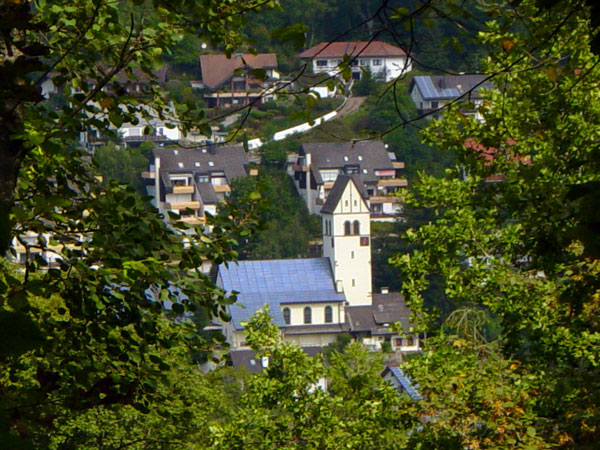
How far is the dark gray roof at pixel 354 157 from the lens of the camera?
3179 inches

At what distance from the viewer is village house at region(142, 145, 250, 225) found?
254 feet

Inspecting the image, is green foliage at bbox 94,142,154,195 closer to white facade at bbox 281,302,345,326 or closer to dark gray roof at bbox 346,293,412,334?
white facade at bbox 281,302,345,326

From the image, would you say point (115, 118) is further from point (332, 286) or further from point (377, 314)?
point (332, 286)

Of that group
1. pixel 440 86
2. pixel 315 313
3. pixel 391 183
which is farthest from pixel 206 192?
pixel 440 86

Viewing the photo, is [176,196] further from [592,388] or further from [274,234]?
[592,388]

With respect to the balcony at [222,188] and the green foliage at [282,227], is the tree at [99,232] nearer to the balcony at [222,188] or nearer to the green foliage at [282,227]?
the green foliage at [282,227]

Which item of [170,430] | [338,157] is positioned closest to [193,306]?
[170,430]

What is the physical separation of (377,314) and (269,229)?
56336 mm

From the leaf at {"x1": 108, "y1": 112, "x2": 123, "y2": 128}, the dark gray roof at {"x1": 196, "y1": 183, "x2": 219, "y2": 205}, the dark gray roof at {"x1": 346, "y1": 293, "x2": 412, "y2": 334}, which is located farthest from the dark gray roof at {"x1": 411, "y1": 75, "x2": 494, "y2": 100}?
the leaf at {"x1": 108, "y1": 112, "x2": 123, "y2": 128}

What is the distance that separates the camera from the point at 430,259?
31.2 ft

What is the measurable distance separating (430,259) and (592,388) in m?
5.58

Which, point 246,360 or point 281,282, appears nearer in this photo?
point 246,360

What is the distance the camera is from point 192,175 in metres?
79.6

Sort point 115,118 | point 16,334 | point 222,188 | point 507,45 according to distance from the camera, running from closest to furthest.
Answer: point 16,334 → point 507,45 → point 115,118 → point 222,188
